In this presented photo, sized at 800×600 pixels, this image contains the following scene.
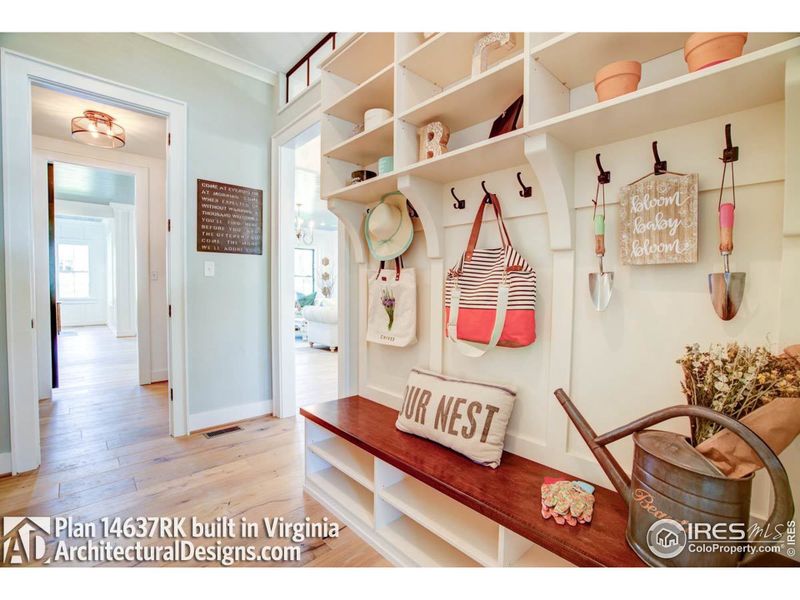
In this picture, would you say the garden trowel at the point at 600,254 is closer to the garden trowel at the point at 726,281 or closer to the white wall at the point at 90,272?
the garden trowel at the point at 726,281

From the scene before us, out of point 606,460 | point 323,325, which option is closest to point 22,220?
point 606,460

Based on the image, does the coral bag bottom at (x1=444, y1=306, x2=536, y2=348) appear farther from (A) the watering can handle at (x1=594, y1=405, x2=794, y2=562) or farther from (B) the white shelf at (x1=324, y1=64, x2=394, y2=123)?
(B) the white shelf at (x1=324, y1=64, x2=394, y2=123)

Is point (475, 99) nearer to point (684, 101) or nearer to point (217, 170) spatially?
point (684, 101)

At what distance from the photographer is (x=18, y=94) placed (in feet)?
6.25

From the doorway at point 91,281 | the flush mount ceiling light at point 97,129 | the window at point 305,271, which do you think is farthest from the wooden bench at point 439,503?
the window at point 305,271

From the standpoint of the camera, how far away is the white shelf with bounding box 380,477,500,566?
1.07 metres

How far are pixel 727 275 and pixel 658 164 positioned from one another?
335mm

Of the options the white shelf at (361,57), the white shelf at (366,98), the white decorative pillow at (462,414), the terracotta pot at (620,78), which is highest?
the white shelf at (361,57)

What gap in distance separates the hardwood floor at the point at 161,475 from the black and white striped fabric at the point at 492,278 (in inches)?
39.7

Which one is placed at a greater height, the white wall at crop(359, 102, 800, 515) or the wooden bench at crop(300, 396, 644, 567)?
the white wall at crop(359, 102, 800, 515)

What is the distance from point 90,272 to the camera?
27.0 feet

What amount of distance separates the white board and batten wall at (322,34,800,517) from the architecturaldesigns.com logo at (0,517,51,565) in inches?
66.5

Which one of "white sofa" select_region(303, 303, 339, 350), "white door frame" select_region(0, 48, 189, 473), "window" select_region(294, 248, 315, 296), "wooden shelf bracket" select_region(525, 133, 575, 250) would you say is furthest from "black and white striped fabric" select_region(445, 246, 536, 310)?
"window" select_region(294, 248, 315, 296)

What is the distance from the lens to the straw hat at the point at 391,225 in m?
1.63
